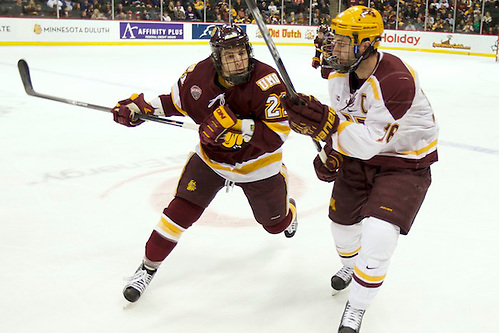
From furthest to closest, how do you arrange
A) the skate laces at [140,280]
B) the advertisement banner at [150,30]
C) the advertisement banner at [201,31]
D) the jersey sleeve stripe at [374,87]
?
the advertisement banner at [201,31]
the advertisement banner at [150,30]
the skate laces at [140,280]
the jersey sleeve stripe at [374,87]

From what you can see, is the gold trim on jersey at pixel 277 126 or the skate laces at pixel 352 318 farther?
the gold trim on jersey at pixel 277 126

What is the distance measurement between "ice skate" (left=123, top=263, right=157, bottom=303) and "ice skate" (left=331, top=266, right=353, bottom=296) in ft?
2.28

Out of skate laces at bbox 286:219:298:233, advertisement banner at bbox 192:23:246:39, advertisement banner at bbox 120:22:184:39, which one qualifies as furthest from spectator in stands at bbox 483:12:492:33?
skate laces at bbox 286:219:298:233

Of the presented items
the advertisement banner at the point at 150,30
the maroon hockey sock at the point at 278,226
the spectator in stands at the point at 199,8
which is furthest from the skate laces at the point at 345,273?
the spectator in stands at the point at 199,8

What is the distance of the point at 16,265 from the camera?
2256 mm

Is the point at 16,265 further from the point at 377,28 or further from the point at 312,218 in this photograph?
the point at 377,28

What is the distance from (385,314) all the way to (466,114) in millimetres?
4322

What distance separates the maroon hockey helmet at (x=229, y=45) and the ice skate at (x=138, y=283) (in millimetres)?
798

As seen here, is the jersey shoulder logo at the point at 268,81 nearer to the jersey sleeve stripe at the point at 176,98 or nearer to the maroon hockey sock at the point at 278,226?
the jersey sleeve stripe at the point at 176,98

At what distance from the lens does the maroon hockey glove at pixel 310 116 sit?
5.09ft

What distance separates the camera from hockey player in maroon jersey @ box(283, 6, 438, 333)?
159 cm

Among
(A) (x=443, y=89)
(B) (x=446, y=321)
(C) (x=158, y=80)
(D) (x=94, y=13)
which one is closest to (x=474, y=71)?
(A) (x=443, y=89)

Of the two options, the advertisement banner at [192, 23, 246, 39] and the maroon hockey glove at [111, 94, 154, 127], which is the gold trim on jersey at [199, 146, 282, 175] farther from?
the advertisement banner at [192, 23, 246, 39]

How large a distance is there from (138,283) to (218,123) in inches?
27.1
